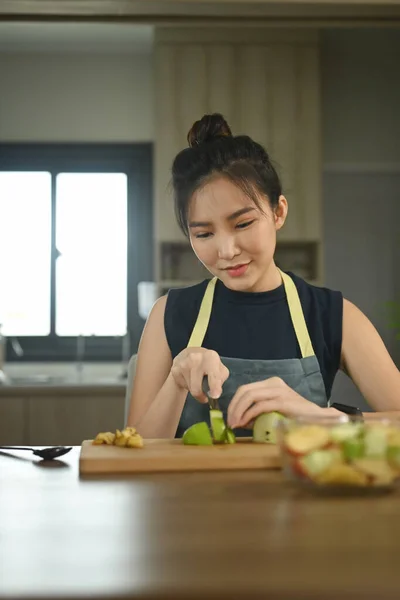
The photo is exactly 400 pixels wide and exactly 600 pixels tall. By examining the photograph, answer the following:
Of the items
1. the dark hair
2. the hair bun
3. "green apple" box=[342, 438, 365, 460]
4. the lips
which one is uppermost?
the hair bun

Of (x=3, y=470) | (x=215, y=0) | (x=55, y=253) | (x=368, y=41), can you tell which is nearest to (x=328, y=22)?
(x=215, y=0)

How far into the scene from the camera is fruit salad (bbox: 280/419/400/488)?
0.98 meters

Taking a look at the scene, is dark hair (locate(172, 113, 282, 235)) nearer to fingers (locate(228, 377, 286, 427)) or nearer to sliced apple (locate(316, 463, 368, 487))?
fingers (locate(228, 377, 286, 427))

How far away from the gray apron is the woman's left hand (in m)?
0.38

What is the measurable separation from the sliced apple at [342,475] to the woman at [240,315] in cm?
54

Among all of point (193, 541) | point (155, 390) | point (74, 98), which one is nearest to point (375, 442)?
point (193, 541)

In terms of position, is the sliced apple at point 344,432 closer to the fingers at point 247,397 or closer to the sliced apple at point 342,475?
the sliced apple at point 342,475

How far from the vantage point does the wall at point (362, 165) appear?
5.08m

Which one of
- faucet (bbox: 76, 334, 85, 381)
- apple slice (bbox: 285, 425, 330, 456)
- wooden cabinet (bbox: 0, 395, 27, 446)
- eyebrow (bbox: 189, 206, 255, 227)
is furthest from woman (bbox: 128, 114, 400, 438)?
faucet (bbox: 76, 334, 85, 381)

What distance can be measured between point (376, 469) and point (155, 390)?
870 millimetres

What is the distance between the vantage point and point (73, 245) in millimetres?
5250

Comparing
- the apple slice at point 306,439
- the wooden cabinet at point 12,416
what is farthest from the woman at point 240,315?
the wooden cabinet at point 12,416

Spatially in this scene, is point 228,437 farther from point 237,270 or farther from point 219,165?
point 219,165

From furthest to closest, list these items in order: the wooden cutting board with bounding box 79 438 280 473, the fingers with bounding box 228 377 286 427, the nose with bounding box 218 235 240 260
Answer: the nose with bounding box 218 235 240 260 < the fingers with bounding box 228 377 286 427 < the wooden cutting board with bounding box 79 438 280 473
